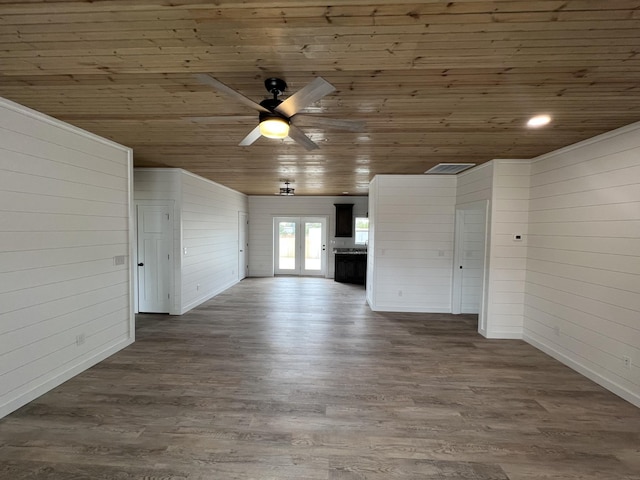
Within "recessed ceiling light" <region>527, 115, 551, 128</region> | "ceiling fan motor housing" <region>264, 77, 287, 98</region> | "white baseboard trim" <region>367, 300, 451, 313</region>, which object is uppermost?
"recessed ceiling light" <region>527, 115, 551, 128</region>

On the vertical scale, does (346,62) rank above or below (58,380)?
above

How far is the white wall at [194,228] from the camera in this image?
16.5 feet

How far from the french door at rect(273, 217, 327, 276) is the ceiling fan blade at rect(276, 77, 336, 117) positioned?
284 inches

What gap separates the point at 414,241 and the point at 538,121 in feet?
9.67

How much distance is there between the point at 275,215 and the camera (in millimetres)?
9078

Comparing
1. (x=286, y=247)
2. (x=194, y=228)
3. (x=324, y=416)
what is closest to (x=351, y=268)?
(x=286, y=247)

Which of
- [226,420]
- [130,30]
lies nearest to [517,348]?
[226,420]

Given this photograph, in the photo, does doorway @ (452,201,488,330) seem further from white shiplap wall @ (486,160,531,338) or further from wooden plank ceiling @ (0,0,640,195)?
wooden plank ceiling @ (0,0,640,195)

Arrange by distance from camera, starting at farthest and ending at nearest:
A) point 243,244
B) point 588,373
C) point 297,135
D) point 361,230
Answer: point 361,230 → point 243,244 → point 588,373 → point 297,135

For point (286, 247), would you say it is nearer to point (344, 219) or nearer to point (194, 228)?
point (344, 219)

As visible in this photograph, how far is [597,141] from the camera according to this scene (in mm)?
3068

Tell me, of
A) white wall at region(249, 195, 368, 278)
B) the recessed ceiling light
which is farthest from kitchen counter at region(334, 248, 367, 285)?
the recessed ceiling light

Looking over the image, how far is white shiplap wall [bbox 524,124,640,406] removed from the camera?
274cm

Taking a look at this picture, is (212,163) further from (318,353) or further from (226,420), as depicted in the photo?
(226,420)
